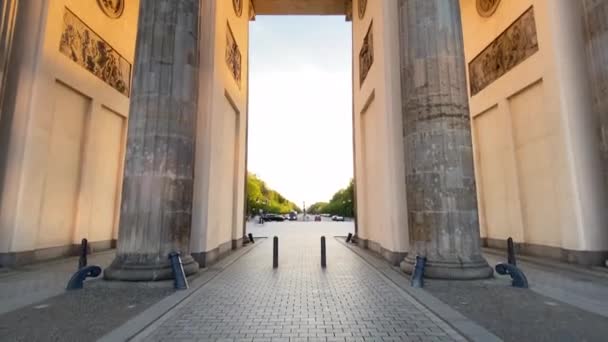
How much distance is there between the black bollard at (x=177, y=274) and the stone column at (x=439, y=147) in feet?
17.4

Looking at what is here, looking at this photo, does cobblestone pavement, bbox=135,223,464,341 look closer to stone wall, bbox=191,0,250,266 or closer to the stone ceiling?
stone wall, bbox=191,0,250,266

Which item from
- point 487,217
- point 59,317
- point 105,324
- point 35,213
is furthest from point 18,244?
point 487,217

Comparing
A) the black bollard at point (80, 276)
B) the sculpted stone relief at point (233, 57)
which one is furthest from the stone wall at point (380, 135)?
the black bollard at point (80, 276)

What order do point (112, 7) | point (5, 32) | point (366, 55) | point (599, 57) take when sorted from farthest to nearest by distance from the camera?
1. point (366, 55)
2. point (112, 7)
3. point (5, 32)
4. point (599, 57)

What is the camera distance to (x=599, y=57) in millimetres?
8117

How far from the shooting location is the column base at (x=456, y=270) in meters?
6.87

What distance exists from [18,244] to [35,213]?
1004 mm

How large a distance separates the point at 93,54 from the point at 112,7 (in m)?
2.62

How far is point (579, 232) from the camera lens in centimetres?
845

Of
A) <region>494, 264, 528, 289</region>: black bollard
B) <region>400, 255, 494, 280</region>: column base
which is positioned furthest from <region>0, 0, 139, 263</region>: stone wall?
<region>494, 264, 528, 289</region>: black bollard

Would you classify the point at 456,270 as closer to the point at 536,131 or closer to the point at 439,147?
the point at 439,147

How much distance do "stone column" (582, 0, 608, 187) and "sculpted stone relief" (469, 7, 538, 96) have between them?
1637 mm

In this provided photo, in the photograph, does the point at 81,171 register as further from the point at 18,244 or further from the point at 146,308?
the point at 146,308

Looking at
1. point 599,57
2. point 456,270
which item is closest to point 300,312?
point 456,270
